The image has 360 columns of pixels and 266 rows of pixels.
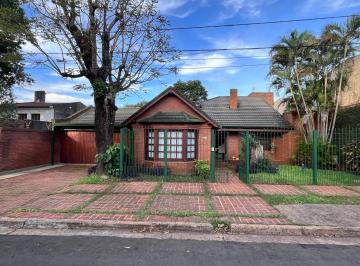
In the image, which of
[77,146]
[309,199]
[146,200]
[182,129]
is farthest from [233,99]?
[146,200]

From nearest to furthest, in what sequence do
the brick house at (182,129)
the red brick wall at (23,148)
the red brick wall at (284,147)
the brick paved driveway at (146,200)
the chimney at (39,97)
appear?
the brick paved driveway at (146,200) < the brick house at (182,129) < the red brick wall at (23,148) < the red brick wall at (284,147) < the chimney at (39,97)

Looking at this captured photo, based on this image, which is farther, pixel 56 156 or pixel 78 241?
pixel 56 156

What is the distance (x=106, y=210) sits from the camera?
7.24 metres

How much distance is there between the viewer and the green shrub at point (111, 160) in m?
12.0

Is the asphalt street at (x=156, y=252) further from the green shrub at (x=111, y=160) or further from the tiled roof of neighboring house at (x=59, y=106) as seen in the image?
the tiled roof of neighboring house at (x=59, y=106)

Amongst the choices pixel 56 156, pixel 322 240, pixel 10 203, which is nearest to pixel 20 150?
pixel 56 156

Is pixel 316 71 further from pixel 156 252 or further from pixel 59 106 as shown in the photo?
pixel 59 106

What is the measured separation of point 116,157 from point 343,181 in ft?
29.2

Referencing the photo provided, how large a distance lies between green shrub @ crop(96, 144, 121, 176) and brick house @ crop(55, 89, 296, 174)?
1.82m

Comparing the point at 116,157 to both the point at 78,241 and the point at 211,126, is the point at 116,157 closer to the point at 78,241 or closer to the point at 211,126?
the point at 211,126

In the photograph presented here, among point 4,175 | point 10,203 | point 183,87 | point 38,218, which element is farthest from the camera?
point 183,87

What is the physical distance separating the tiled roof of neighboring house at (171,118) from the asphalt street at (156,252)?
813 cm

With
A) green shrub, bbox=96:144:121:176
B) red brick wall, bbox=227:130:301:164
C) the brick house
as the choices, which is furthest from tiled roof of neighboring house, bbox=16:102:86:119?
green shrub, bbox=96:144:121:176

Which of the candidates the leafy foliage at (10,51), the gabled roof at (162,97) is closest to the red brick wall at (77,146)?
the leafy foliage at (10,51)
